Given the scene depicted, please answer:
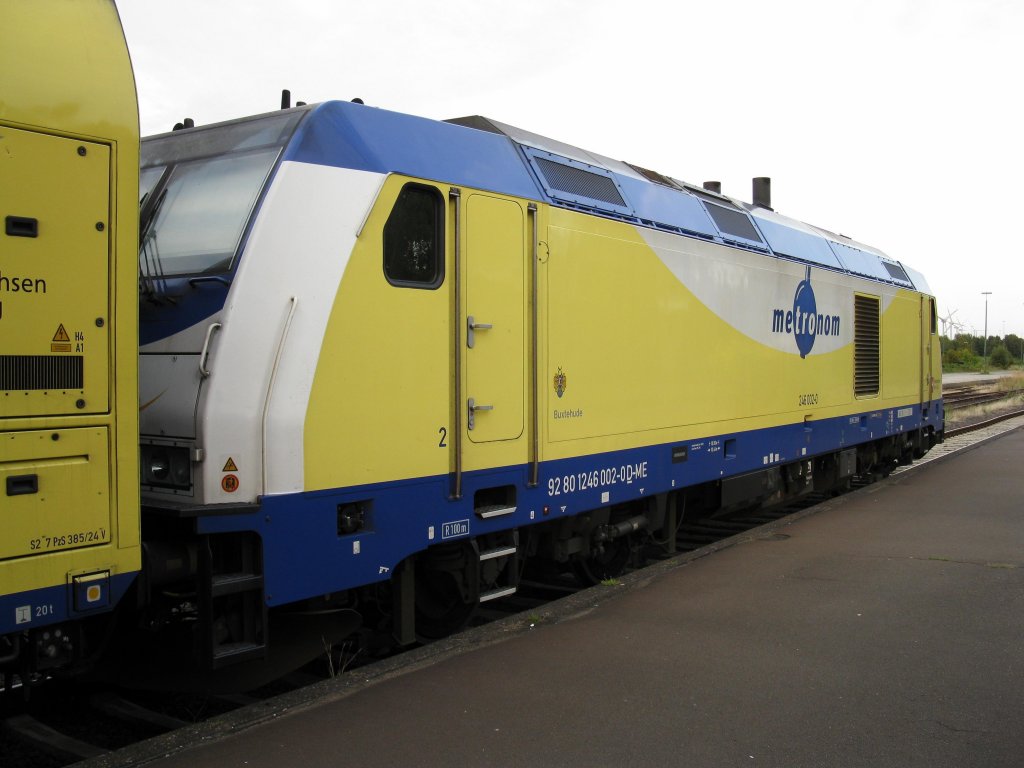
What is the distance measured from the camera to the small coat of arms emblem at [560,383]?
6.32 m

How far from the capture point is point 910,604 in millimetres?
6539

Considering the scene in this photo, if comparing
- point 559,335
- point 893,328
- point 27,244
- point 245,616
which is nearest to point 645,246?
point 559,335

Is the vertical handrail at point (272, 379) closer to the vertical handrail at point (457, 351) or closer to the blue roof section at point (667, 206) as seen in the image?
the vertical handrail at point (457, 351)

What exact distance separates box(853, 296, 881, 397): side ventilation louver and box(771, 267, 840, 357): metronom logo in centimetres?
138

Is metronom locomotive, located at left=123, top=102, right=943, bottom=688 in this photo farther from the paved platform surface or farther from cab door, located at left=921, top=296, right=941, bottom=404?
cab door, located at left=921, top=296, right=941, bottom=404

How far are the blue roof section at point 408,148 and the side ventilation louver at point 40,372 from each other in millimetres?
1567

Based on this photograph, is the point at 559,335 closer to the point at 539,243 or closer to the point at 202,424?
the point at 539,243

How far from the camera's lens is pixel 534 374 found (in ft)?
20.0

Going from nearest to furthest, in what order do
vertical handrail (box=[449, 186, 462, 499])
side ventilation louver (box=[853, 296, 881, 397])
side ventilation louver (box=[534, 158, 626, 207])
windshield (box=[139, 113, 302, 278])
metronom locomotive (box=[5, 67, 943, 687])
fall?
metronom locomotive (box=[5, 67, 943, 687]) → windshield (box=[139, 113, 302, 278]) → vertical handrail (box=[449, 186, 462, 499]) → side ventilation louver (box=[534, 158, 626, 207]) → side ventilation louver (box=[853, 296, 881, 397])

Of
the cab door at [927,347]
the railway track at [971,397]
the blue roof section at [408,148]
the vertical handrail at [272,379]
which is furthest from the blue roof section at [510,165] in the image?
the railway track at [971,397]

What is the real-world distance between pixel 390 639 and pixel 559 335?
7.49 ft

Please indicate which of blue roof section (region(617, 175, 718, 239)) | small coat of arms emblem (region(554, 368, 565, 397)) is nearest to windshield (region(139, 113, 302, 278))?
small coat of arms emblem (region(554, 368, 565, 397))

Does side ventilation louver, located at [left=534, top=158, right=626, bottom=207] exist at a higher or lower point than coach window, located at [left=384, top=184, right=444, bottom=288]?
higher

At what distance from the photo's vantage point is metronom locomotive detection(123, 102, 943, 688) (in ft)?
14.5
